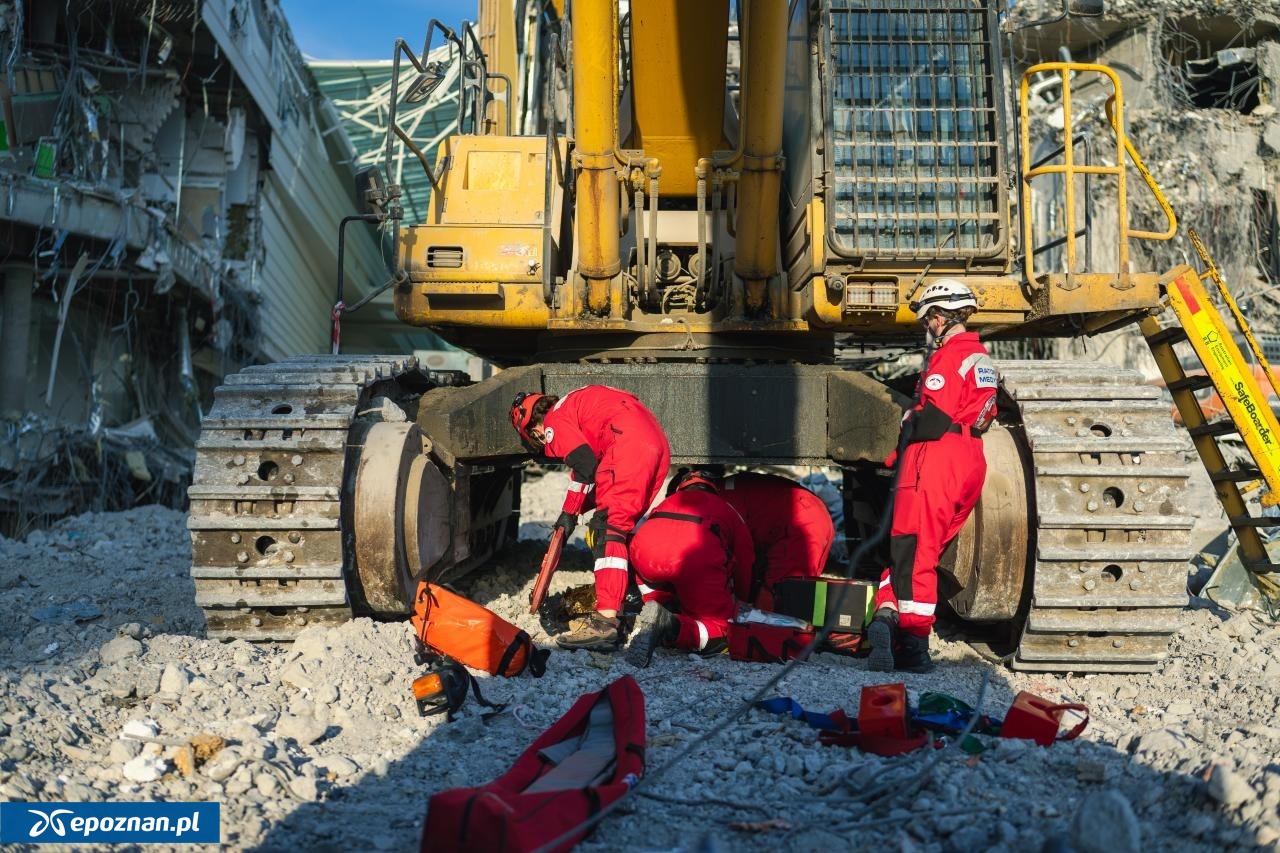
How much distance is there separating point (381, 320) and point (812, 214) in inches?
683

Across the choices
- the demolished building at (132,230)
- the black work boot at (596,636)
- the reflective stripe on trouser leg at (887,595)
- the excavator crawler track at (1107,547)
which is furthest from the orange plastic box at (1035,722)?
the demolished building at (132,230)

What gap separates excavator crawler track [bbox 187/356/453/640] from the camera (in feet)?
16.6

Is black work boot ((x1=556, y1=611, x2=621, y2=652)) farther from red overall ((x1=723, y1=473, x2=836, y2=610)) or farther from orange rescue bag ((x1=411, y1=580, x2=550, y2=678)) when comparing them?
red overall ((x1=723, y1=473, x2=836, y2=610))

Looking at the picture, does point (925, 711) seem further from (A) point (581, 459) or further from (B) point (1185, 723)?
(A) point (581, 459)

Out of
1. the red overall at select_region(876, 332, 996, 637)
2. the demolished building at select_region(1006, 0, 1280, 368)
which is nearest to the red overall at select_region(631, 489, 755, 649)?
the red overall at select_region(876, 332, 996, 637)

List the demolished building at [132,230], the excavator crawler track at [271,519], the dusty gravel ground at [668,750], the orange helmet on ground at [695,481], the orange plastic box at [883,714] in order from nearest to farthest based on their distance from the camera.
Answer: the dusty gravel ground at [668,750] < the orange plastic box at [883,714] < the excavator crawler track at [271,519] < the orange helmet on ground at [695,481] < the demolished building at [132,230]

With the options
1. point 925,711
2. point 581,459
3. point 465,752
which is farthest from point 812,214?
point 465,752

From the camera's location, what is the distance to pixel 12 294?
11.6 m

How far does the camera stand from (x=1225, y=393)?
237 inches

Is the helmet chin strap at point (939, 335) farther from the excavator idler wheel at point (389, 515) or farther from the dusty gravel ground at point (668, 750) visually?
the excavator idler wheel at point (389, 515)

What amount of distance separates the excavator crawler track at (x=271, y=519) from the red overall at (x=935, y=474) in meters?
2.44

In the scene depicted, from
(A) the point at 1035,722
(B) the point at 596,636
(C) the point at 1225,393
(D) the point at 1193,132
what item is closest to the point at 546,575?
(B) the point at 596,636

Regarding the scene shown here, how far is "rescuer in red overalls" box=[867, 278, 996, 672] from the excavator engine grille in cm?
80

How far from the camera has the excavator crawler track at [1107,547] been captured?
4.95 m
